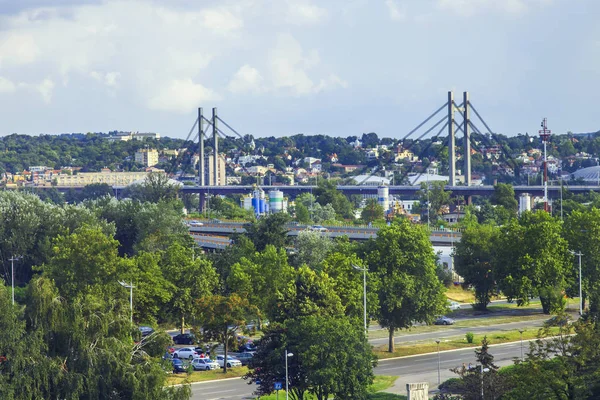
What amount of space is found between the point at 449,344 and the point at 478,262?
13.5 m

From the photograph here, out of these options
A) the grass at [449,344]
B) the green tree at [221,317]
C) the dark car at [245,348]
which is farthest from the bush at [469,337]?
the green tree at [221,317]

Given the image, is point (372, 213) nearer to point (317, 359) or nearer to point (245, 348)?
point (245, 348)

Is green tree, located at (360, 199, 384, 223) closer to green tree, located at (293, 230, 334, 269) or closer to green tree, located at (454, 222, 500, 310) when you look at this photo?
green tree, located at (293, 230, 334, 269)

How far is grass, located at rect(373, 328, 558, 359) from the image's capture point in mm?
54094

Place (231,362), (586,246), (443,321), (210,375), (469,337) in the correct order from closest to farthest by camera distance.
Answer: (210,375) < (231,362) < (469,337) < (443,321) < (586,246)

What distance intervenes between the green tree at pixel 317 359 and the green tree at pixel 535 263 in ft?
70.0

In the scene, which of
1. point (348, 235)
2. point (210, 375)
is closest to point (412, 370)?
point (210, 375)

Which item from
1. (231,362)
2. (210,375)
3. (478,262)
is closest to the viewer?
(210,375)

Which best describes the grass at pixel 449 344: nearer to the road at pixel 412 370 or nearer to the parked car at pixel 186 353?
the road at pixel 412 370

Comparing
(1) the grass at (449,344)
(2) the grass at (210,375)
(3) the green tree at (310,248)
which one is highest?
(3) the green tree at (310,248)

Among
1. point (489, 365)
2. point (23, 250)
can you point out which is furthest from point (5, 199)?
point (489, 365)

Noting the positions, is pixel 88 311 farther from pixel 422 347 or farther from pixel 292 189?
pixel 292 189

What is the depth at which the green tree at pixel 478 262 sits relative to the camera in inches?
2662

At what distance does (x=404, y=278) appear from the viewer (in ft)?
180
